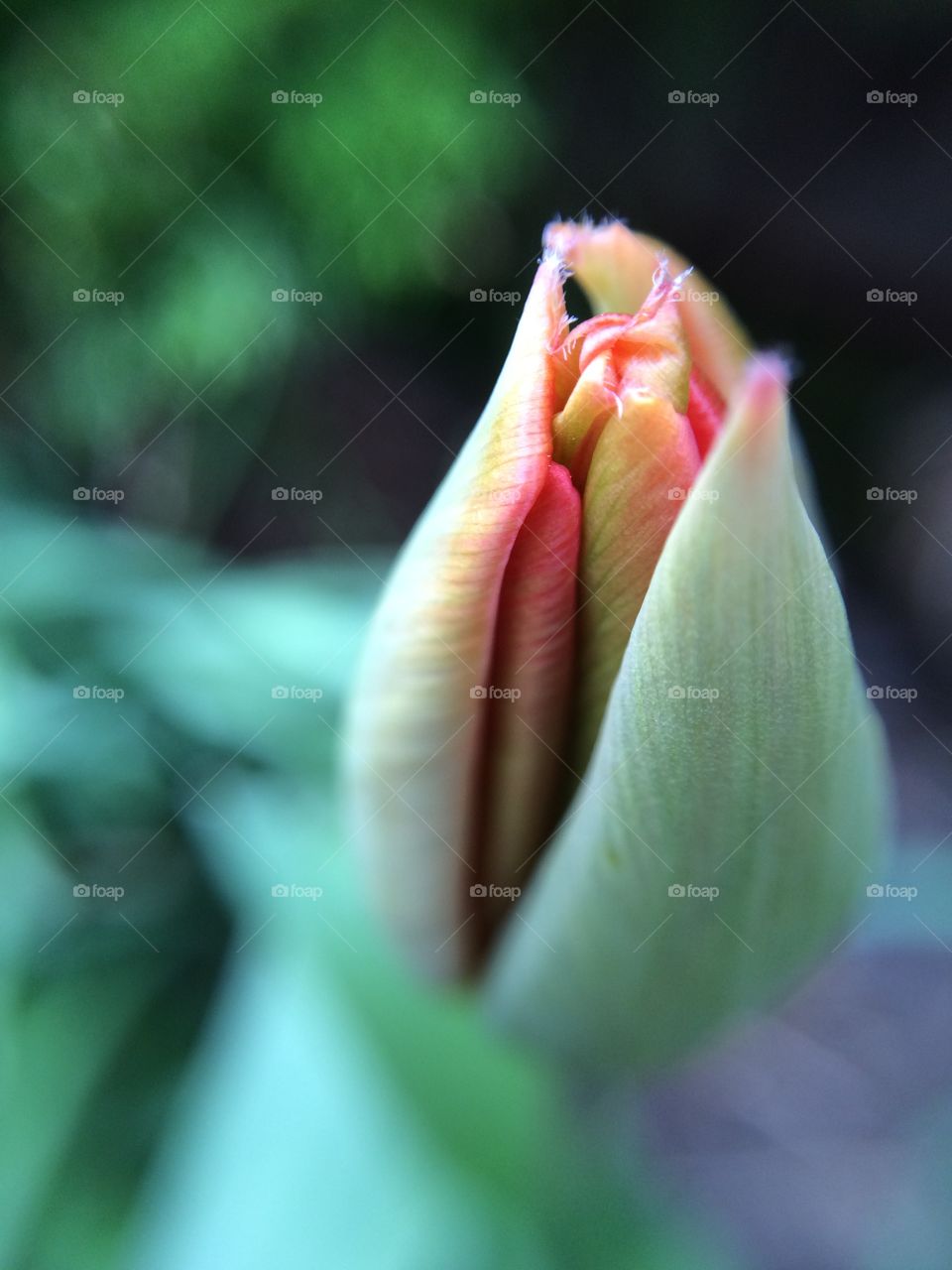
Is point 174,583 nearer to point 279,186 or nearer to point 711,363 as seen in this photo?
point 279,186

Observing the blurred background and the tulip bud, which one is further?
the blurred background

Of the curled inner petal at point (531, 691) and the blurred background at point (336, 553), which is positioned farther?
the blurred background at point (336, 553)

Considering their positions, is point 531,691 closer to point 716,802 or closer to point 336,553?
point 716,802

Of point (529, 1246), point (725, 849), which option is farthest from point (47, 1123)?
point (725, 849)

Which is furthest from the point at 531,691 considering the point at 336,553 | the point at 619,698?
the point at 336,553

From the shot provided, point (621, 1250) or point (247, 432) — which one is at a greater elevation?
point (247, 432)
